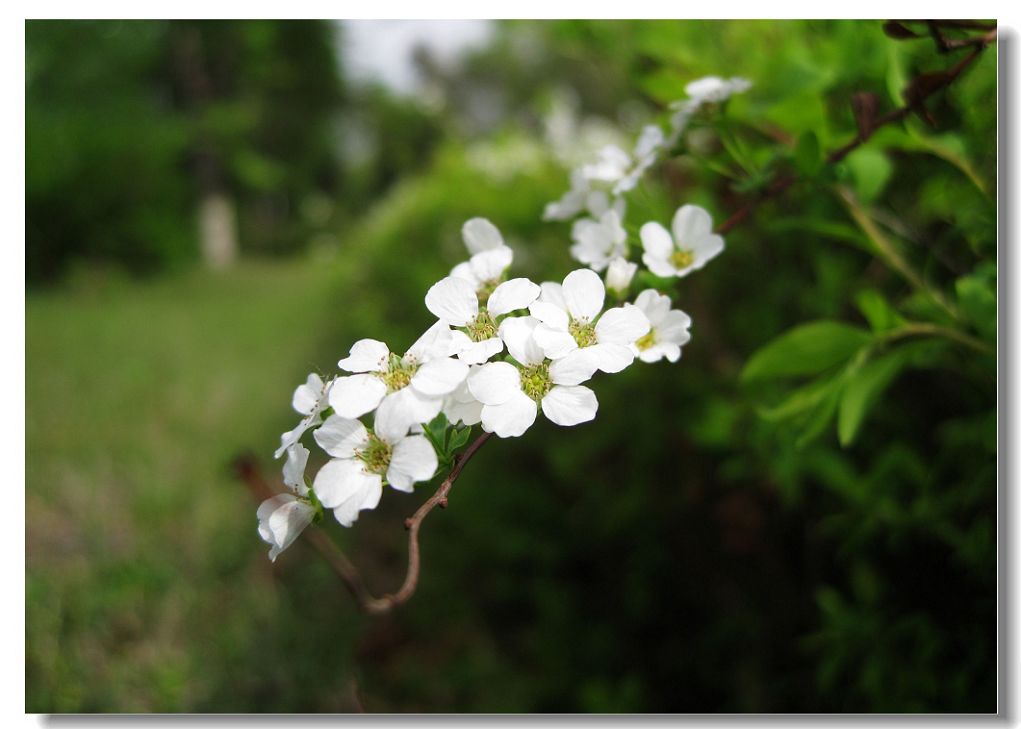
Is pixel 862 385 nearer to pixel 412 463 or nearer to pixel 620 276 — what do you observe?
pixel 620 276

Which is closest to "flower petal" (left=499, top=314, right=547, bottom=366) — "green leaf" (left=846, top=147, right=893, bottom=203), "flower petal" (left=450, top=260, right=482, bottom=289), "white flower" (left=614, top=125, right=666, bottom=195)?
"flower petal" (left=450, top=260, right=482, bottom=289)

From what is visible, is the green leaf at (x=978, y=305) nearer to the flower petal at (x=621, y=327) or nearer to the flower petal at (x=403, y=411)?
the flower petal at (x=621, y=327)

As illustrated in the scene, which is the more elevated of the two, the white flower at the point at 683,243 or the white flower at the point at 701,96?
the white flower at the point at 701,96

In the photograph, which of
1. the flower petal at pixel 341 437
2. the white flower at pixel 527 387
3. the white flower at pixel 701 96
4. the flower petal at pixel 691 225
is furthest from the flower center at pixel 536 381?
the white flower at pixel 701 96

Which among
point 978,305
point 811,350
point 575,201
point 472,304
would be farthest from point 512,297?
point 978,305
